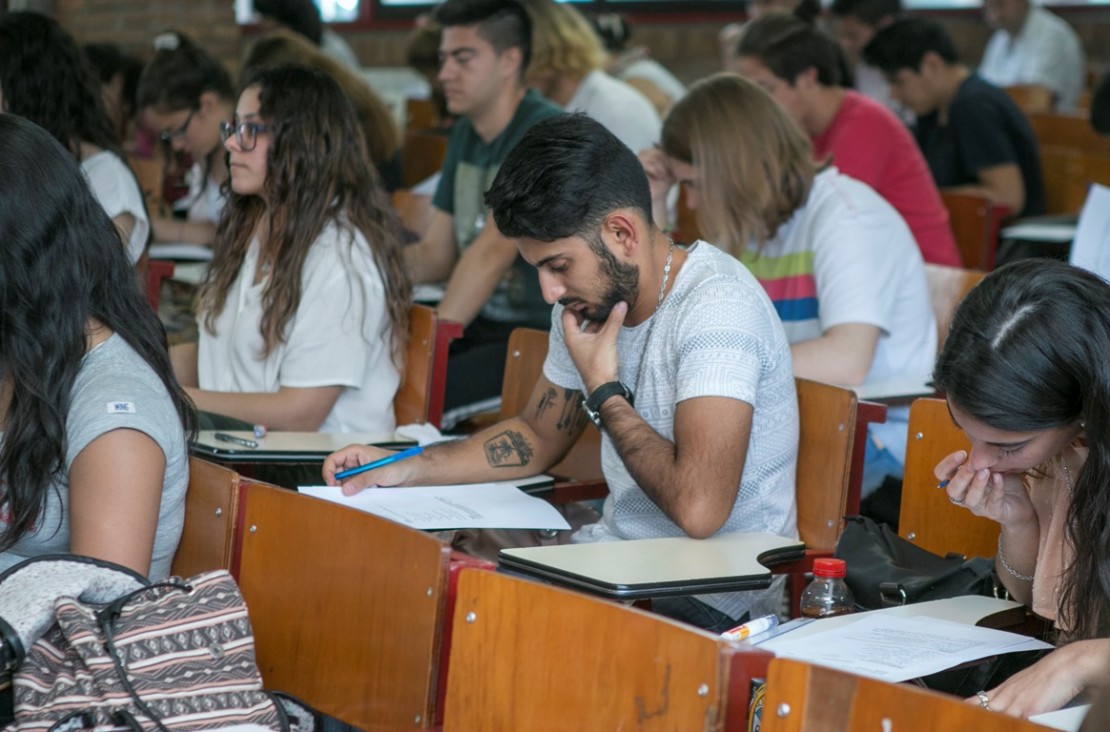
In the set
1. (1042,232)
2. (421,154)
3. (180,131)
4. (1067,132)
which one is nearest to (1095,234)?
(1042,232)

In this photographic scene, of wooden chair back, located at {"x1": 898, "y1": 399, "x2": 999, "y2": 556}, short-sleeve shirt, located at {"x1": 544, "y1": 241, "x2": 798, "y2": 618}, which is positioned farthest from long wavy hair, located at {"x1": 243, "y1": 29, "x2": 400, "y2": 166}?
wooden chair back, located at {"x1": 898, "y1": 399, "x2": 999, "y2": 556}

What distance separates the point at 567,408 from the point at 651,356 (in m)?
0.31

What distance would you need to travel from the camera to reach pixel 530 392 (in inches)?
121

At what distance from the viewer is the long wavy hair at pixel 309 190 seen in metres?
3.02

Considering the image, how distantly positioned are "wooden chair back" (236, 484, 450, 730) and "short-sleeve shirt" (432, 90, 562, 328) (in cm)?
185

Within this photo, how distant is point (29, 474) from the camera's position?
1.93 metres

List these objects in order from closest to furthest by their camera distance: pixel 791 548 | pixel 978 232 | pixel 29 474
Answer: pixel 29 474 → pixel 791 548 → pixel 978 232

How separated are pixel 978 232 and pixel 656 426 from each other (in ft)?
9.58

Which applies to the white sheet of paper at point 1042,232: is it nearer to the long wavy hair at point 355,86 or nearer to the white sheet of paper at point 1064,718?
the long wavy hair at point 355,86

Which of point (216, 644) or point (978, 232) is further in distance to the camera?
point (978, 232)

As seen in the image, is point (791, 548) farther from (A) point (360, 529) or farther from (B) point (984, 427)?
(A) point (360, 529)

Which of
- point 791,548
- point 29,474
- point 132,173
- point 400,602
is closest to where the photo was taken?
point 400,602

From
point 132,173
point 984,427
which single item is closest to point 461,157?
point 132,173

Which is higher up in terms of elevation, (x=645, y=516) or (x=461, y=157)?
(x=461, y=157)
